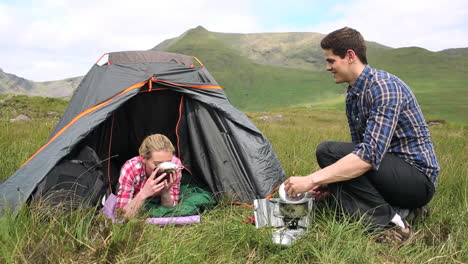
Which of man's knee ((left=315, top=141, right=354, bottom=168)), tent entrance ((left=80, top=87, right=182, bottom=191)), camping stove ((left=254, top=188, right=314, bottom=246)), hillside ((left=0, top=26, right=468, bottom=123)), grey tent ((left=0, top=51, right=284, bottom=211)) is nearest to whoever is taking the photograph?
camping stove ((left=254, top=188, right=314, bottom=246))

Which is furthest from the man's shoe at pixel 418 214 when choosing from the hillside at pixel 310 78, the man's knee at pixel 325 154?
the hillside at pixel 310 78

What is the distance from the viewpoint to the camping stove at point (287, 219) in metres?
2.60

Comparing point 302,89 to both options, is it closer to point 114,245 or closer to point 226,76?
point 226,76

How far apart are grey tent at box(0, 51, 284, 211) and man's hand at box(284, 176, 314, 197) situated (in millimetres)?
1178

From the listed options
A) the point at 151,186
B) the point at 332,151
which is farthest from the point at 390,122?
the point at 151,186

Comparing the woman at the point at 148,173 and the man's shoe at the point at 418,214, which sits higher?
the woman at the point at 148,173

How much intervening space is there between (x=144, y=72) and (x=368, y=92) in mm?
2308

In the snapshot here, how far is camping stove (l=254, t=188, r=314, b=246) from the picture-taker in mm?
2604

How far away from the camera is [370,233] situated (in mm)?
2584

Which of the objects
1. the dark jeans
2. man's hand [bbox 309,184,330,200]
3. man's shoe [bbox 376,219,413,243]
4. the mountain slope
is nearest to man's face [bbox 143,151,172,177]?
man's hand [bbox 309,184,330,200]

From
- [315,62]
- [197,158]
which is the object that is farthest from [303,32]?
[197,158]

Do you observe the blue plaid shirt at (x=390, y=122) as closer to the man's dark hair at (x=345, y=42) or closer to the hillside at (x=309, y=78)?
the man's dark hair at (x=345, y=42)

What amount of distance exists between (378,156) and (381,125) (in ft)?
0.72

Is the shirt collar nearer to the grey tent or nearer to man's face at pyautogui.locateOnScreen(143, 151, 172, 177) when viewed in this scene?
the grey tent
